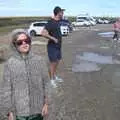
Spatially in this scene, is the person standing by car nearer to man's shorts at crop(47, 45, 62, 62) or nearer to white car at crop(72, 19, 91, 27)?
man's shorts at crop(47, 45, 62, 62)

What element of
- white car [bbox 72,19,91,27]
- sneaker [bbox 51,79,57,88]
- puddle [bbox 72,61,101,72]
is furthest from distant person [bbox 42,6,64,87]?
white car [bbox 72,19,91,27]

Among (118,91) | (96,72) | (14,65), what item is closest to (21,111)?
(14,65)

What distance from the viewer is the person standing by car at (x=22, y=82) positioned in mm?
5488

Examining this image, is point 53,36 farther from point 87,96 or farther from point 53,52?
point 87,96

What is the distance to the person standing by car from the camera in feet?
18.0

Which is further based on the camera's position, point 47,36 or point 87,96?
point 47,36

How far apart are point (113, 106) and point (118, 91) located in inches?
85.4

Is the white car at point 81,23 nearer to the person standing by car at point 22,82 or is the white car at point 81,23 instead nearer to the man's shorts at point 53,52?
the man's shorts at point 53,52

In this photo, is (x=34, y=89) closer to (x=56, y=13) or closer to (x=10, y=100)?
(x=10, y=100)

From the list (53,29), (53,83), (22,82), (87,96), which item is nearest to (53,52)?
(53,29)

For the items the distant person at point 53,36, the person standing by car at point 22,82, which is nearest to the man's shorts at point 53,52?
the distant person at point 53,36

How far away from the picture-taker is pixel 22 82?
5.52 meters

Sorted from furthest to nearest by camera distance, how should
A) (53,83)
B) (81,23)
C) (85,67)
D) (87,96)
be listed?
(81,23) → (85,67) → (53,83) → (87,96)

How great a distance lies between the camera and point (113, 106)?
35.6 feet
